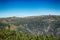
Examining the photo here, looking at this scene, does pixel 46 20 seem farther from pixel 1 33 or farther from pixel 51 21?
pixel 1 33

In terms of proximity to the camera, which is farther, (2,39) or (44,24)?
(44,24)

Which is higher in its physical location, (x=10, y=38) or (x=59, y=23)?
(x=10, y=38)

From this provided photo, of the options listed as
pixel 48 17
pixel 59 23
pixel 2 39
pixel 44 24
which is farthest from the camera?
pixel 48 17

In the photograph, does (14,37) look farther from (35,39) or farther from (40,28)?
(40,28)

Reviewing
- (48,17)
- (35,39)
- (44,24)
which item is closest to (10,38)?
(35,39)

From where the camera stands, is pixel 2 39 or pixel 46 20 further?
pixel 46 20

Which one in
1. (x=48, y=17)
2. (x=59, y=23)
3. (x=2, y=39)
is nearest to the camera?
(x=2, y=39)

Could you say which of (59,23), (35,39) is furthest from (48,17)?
(35,39)

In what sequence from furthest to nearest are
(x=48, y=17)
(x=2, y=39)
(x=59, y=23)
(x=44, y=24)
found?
1. (x=48, y=17)
2. (x=44, y=24)
3. (x=59, y=23)
4. (x=2, y=39)
